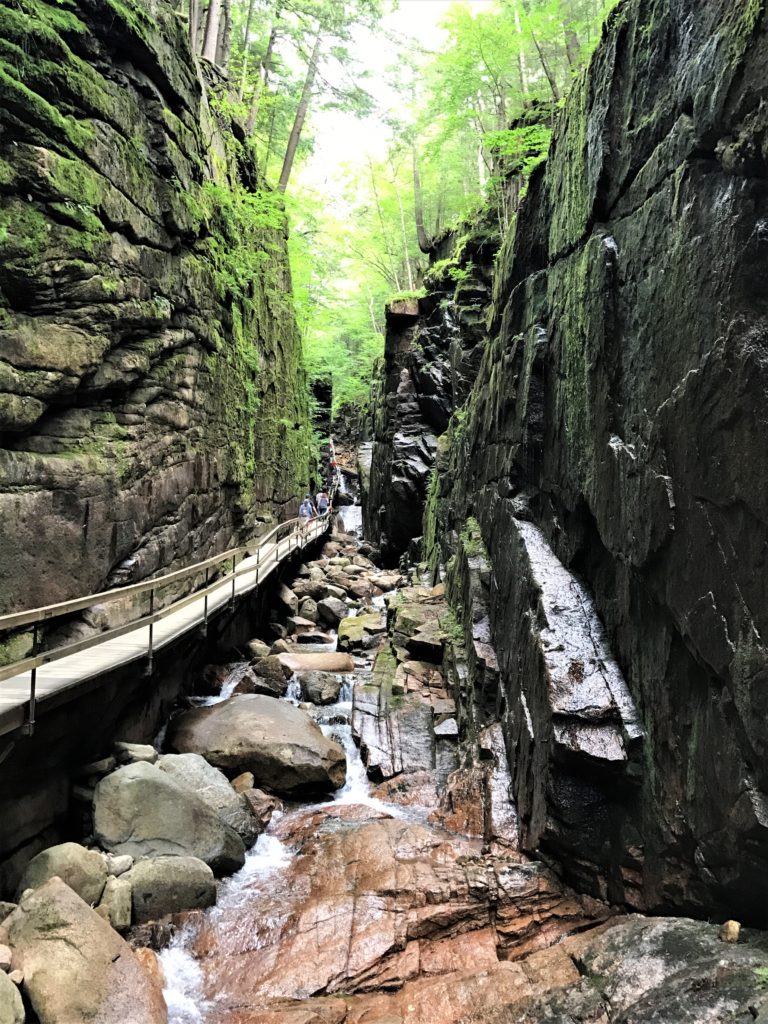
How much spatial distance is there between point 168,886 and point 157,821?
0.66m

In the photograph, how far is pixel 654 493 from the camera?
13.9ft

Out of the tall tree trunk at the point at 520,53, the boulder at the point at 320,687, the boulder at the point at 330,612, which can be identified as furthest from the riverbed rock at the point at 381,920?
the tall tree trunk at the point at 520,53

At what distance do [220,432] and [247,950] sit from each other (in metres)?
9.31

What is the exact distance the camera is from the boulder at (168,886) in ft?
17.0

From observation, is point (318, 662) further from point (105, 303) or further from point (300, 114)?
point (300, 114)

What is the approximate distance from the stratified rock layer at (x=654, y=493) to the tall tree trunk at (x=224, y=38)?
1493 cm

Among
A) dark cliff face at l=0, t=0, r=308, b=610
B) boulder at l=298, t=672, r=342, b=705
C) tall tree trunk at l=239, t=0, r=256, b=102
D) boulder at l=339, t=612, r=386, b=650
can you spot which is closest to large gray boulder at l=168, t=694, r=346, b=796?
boulder at l=298, t=672, r=342, b=705

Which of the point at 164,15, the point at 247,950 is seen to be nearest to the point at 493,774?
the point at 247,950

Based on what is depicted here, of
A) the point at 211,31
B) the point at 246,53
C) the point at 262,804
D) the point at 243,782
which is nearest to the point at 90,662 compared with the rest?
the point at 243,782

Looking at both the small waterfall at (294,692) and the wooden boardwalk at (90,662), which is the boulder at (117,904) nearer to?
the wooden boardwalk at (90,662)

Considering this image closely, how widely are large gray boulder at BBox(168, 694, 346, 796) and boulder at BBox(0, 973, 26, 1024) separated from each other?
4.24 m

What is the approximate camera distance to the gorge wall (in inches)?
126

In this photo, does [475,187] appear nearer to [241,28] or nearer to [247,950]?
[241,28]

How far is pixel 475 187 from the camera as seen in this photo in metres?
27.3
